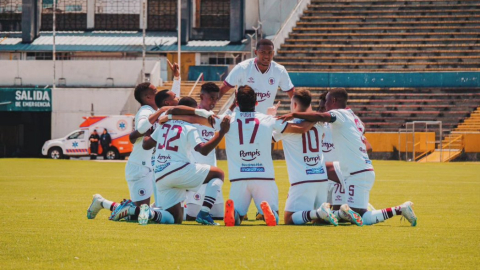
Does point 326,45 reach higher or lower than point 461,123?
higher

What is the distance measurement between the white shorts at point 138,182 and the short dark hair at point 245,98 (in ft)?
6.79

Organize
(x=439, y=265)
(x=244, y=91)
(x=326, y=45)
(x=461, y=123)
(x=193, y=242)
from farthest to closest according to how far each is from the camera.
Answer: (x=326, y=45) → (x=461, y=123) → (x=244, y=91) → (x=193, y=242) → (x=439, y=265)

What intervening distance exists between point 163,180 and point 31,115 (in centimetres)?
4700

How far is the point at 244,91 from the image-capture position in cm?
1101

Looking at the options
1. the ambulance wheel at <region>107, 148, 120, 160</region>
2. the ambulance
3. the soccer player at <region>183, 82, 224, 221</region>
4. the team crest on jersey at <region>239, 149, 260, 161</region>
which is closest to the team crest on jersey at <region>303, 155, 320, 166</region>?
the team crest on jersey at <region>239, 149, 260, 161</region>

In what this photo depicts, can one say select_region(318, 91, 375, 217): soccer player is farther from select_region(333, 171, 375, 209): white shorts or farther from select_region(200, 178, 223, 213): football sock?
select_region(200, 178, 223, 213): football sock

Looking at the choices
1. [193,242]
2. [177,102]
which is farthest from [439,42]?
[193,242]

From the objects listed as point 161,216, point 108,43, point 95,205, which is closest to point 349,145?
point 161,216

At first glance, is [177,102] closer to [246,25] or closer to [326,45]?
[326,45]

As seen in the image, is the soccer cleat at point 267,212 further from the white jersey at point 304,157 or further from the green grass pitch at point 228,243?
the white jersey at point 304,157

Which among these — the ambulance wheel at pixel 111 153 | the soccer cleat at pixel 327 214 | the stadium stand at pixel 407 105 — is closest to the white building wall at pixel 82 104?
the ambulance wheel at pixel 111 153

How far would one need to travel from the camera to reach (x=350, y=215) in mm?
10758

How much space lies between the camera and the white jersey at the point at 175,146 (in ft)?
36.3

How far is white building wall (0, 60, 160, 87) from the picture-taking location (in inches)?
1994
